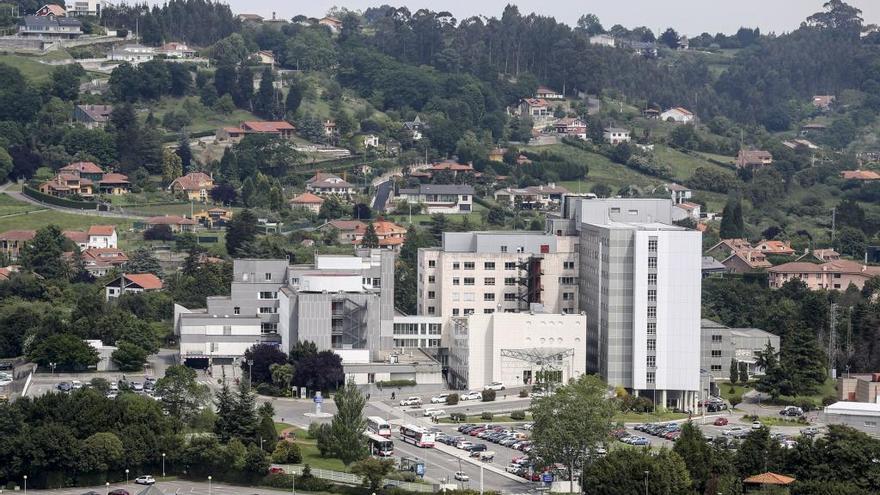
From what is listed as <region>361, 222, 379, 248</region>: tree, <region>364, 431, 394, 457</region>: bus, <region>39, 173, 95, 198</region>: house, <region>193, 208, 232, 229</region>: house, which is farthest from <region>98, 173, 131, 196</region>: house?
<region>364, 431, 394, 457</region>: bus

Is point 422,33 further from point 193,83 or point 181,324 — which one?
point 181,324

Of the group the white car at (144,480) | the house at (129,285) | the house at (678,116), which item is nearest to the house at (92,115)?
the house at (129,285)

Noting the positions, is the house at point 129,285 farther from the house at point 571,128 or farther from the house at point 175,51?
the house at point 571,128

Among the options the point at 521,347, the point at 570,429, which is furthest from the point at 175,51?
the point at 570,429

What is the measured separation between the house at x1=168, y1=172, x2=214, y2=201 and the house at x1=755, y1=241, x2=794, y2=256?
32105mm

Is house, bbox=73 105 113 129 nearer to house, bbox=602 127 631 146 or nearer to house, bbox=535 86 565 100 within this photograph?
house, bbox=602 127 631 146

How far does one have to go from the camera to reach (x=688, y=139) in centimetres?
14988

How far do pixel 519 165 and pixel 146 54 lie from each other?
29736 mm

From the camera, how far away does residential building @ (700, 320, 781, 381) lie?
81750mm

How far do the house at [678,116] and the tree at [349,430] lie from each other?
10396 centimetres

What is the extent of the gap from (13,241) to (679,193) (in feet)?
153

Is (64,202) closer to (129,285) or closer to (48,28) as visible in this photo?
(129,285)

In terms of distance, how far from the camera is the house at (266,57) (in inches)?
5963

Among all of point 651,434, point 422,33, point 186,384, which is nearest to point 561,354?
point 651,434
